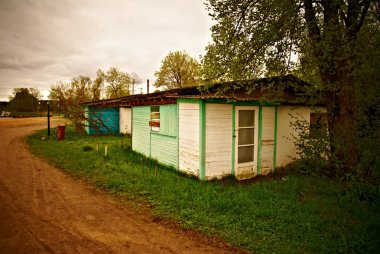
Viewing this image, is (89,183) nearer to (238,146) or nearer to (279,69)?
(238,146)

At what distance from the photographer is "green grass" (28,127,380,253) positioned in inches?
164

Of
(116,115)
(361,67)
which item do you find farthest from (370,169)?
(116,115)

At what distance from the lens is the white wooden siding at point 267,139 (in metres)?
8.88

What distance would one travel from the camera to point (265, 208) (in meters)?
5.50

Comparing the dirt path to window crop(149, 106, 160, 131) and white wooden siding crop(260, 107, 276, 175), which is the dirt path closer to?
window crop(149, 106, 160, 131)

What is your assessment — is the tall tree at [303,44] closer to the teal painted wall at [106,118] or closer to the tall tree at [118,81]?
the teal painted wall at [106,118]

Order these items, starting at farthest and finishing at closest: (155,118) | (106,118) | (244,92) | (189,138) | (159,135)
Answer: (106,118) < (155,118) < (159,135) < (244,92) < (189,138)

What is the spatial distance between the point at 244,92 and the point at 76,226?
651 cm

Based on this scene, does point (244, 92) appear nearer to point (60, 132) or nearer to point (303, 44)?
point (303, 44)

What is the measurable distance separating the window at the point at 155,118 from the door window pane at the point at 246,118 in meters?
3.66

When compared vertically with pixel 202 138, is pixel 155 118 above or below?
above

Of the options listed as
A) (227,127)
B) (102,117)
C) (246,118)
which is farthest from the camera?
(102,117)

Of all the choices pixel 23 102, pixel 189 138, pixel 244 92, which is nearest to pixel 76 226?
pixel 189 138

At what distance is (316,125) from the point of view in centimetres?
662
